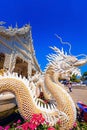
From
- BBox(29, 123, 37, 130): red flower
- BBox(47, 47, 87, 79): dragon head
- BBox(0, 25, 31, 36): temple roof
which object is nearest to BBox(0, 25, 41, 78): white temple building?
BBox(0, 25, 31, 36): temple roof

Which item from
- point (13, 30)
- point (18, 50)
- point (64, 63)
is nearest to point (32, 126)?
point (64, 63)

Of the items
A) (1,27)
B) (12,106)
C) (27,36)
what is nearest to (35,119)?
(12,106)

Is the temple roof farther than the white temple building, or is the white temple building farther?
the white temple building

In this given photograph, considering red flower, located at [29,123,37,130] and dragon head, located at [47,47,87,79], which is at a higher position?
dragon head, located at [47,47,87,79]

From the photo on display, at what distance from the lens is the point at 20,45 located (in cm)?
1995

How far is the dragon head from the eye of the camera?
458 cm

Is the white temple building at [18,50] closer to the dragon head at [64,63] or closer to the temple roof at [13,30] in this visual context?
the temple roof at [13,30]

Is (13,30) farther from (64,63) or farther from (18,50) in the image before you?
(64,63)

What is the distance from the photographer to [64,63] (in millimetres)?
4676

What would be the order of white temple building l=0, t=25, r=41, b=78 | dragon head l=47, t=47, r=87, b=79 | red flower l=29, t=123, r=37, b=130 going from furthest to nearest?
white temple building l=0, t=25, r=41, b=78
dragon head l=47, t=47, r=87, b=79
red flower l=29, t=123, r=37, b=130

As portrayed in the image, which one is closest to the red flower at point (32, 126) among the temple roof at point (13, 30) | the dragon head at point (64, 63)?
the dragon head at point (64, 63)

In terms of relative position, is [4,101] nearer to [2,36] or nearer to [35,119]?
[35,119]

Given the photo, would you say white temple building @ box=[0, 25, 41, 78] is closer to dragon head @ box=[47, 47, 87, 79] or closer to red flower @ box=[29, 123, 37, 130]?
dragon head @ box=[47, 47, 87, 79]

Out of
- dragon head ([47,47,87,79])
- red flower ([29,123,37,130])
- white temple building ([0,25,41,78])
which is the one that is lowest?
red flower ([29,123,37,130])
